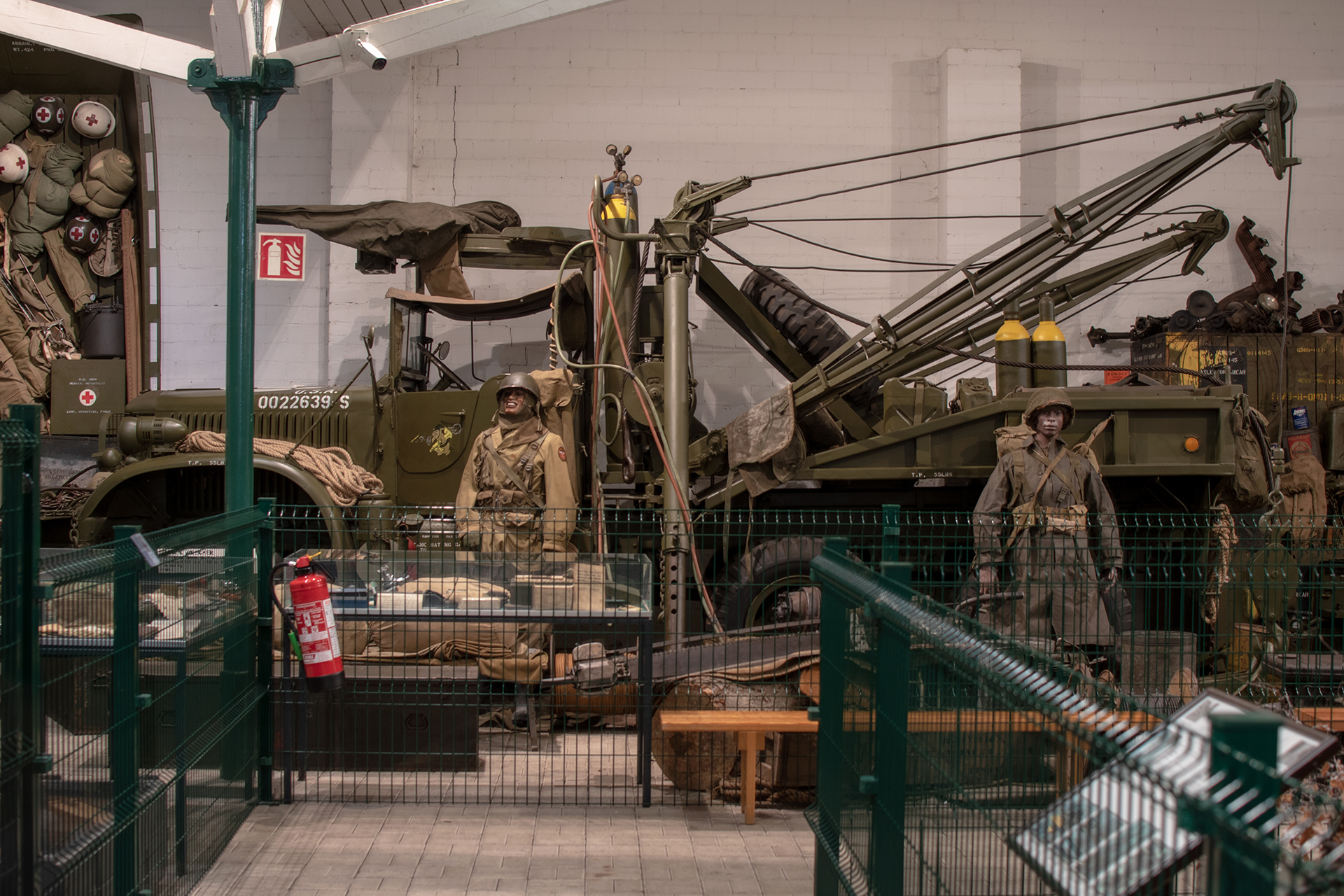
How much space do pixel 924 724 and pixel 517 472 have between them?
4.00m

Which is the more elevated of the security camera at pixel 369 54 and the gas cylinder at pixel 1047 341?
the security camera at pixel 369 54

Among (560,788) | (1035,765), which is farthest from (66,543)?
(1035,765)

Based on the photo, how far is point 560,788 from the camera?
15.6 ft

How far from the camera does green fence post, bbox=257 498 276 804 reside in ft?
14.7

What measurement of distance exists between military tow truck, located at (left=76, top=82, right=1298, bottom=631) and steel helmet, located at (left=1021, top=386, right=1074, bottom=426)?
0.30 meters

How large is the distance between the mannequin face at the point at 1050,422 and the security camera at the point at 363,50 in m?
3.68

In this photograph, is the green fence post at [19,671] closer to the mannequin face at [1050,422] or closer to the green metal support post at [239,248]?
the green metal support post at [239,248]

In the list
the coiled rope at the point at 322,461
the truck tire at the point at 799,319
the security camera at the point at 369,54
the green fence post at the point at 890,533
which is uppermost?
the security camera at the point at 369,54

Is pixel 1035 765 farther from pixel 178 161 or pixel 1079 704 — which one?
pixel 178 161

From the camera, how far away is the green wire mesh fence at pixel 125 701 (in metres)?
2.60

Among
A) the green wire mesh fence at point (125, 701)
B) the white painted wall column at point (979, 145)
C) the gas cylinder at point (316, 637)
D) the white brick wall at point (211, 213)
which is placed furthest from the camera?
the white brick wall at point (211, 213)

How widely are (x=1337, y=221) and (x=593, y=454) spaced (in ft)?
24.4

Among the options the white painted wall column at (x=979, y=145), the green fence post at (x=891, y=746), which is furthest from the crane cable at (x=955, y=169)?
the green fence post at (x=891, y=746)

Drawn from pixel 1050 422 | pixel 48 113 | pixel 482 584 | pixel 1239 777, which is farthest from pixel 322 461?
pixel 1239 777
